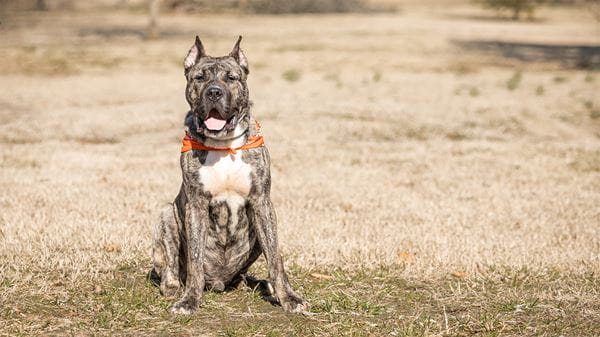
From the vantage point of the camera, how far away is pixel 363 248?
27.4 feet

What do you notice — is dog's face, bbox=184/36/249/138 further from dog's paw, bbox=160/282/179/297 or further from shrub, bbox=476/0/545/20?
shrub, bbox=476/0/545/20

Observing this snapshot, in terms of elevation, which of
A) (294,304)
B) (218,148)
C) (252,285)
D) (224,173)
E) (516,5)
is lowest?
(252,285)

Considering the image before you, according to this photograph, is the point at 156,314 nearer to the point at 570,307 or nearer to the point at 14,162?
the point at 570,307

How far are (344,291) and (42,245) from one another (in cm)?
331

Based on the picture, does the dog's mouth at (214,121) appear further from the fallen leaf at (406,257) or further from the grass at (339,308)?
the fallen leaf at (406,257)

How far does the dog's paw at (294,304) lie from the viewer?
6188mm

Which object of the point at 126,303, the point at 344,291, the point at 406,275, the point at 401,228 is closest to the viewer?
the point at 126,303

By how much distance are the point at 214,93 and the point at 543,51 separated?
34501mm

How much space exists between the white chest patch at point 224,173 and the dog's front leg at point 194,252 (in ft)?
0.50

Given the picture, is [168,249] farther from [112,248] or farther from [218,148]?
[112,248]

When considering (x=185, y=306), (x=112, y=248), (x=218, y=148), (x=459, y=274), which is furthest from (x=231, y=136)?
(x=459, y=274)

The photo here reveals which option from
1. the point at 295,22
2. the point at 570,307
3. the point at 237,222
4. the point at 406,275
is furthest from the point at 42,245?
the point at 295,22

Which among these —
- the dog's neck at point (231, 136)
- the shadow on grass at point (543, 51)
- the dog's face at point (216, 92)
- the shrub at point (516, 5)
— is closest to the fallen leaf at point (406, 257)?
the dog's neck at point (231, 136)

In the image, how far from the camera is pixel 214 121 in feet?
18.9
